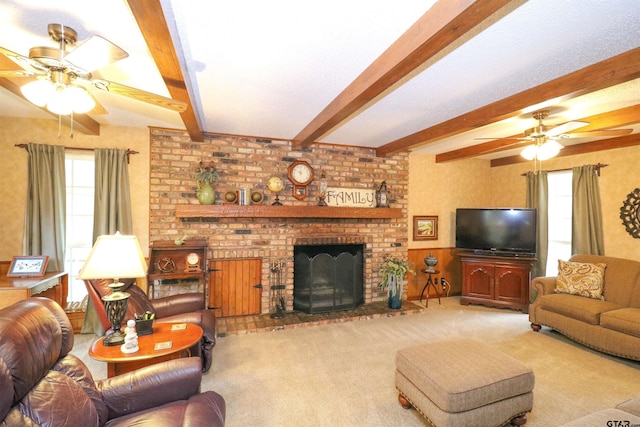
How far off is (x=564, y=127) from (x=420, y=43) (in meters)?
2.14

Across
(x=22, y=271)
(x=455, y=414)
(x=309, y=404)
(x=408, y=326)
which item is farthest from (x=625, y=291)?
(x=22, y=271)

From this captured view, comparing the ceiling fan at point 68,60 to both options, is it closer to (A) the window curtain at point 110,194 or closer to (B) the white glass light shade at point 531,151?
(A) the window curtain at point 110,194

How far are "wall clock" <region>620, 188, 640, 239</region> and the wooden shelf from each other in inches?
112

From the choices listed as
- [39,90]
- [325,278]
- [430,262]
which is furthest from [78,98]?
[430,262]

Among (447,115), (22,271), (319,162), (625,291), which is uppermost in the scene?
(447,115)

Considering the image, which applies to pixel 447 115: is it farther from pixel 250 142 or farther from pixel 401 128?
pixel 250 142

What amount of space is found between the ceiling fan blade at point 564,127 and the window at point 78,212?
506 centimetres

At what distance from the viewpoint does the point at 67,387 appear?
1424mm

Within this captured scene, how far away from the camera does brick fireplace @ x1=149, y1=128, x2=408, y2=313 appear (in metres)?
3.88

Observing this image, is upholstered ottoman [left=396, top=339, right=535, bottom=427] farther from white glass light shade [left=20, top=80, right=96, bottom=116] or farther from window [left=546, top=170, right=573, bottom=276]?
window [left=546, top=170, right=573, bottom=276]

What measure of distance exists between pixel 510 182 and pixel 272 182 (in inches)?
168

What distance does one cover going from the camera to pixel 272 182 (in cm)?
418

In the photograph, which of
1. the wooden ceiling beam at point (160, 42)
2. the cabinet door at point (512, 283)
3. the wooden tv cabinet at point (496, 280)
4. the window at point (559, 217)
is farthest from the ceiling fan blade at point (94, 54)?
the window at point (559, 217)

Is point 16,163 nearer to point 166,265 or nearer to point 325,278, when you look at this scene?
point 166,265
